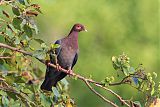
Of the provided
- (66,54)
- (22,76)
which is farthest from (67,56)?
(22,76)

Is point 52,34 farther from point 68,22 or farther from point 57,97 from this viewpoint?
point 57,97

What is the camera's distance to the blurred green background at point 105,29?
78.8 ft

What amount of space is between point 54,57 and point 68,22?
67.9 ft

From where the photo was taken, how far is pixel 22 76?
5090 millimetres

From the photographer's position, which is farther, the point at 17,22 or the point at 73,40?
the point at 73,40

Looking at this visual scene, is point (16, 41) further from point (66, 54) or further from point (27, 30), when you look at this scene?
point (66, 54)

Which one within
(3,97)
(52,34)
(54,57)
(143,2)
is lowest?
(3,97)

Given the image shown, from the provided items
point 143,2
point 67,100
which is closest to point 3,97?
point 67,100

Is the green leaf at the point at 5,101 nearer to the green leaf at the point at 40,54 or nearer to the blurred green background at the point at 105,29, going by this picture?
the green leaf at the point at 40,54

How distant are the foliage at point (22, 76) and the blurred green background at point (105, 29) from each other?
18.0 metres

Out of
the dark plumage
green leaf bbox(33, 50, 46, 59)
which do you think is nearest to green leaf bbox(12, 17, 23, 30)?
green leaf bbox(33, 50, 46, 59)

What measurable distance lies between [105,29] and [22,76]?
2143 cm

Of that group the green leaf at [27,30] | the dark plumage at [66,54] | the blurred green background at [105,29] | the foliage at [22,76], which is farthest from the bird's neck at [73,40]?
the blurred green background at [105,29]

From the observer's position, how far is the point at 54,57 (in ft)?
16.2
